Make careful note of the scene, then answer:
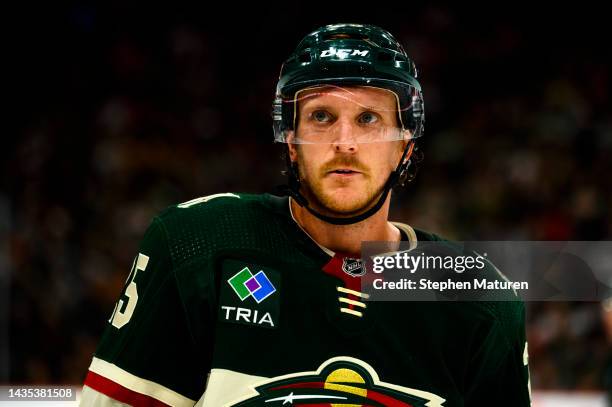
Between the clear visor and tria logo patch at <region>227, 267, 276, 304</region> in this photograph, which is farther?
the clear visor

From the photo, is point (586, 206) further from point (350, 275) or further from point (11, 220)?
point (350, 275)

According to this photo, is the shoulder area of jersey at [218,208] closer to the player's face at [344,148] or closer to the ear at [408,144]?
the player's face at [344,148]

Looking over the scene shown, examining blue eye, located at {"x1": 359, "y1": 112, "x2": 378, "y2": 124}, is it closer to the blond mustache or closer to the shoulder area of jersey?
the blond mustache

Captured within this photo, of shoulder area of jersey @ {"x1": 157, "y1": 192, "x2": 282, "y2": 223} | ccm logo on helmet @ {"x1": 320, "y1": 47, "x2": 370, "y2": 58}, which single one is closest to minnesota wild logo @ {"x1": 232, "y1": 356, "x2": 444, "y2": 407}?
shoulder area of jersey @ {"x1": 157, "y1": 192, "x2": 282, "y2": 223}

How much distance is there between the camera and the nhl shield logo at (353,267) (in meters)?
1.83

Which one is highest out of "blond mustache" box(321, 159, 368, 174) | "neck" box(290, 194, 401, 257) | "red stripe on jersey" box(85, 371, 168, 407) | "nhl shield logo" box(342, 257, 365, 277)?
"blond mustache" box(321, 159, 368, 174)

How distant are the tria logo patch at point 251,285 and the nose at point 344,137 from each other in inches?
11.9

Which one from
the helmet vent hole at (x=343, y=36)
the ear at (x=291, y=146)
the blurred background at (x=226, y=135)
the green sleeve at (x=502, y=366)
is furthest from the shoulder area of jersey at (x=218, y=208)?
the blurred background at (x=226, y=135)

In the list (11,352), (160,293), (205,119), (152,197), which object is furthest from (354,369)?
(205,119)

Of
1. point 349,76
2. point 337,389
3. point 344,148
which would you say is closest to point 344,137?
point 344,148

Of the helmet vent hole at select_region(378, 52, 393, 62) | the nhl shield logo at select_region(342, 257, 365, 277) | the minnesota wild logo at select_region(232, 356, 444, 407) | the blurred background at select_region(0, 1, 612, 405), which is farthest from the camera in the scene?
the blurred background at select_region(0, 1, 612, 405)

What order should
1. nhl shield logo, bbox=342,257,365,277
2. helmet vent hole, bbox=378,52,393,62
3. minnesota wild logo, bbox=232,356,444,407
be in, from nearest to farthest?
minnesota wild logo, bbox=232,356,444,407, nhl shield logo, bbox=342,257,365,277, helmet vent hole, bbox=378,52,393,62

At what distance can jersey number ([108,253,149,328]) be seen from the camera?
1.76 metres

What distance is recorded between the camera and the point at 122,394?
5.59 feet
